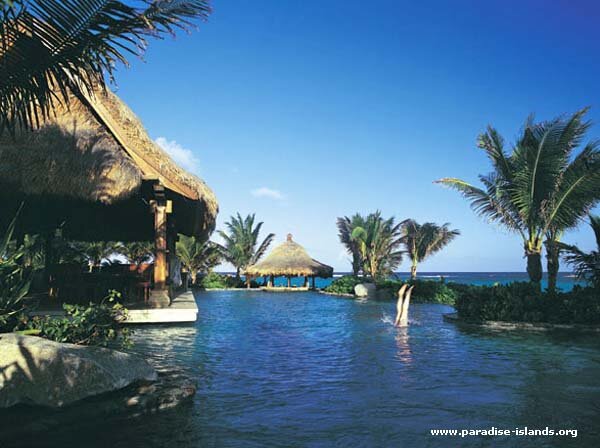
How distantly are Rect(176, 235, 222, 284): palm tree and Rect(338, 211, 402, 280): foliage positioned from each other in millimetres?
10220

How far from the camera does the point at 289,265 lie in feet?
108

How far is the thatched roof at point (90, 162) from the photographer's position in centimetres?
880

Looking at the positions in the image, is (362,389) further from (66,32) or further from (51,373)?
(66,32)

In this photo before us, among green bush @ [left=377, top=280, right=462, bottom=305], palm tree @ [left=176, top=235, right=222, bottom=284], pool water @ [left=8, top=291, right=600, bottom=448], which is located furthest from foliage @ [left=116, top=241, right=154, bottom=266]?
pool water @ [left=8, top=291, right=600, bottom=448]

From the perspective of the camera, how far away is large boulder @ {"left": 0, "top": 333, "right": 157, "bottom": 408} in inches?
171

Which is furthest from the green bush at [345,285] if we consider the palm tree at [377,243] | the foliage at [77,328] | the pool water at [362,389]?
the foliage at [77,328]

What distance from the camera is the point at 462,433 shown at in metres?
4.21

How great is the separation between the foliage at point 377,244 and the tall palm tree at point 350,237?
0.18 m

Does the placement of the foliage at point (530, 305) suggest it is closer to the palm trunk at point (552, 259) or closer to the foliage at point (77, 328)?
the palm trunk at point (552, 259)

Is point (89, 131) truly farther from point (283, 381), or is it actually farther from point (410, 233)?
point (410, 233)

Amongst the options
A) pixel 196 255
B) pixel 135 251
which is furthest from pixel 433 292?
pixel 135 251

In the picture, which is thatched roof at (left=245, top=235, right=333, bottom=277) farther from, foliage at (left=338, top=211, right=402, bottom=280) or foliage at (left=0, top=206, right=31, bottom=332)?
foliage at (left=0, top=206, right=31, bottom=332)

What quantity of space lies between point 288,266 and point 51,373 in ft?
93.1

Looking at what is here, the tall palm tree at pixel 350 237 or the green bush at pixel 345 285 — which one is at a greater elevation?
the tall palm tree at pixel 350 237
